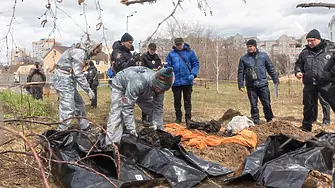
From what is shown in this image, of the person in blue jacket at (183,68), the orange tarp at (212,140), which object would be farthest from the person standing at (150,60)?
the orange tarp at (212,140)

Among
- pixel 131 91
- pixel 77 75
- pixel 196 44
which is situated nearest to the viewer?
pixel 131 91

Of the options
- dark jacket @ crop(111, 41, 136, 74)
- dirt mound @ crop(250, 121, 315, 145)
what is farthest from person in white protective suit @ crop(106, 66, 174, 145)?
dark jacket @ crop(111, 41, 136, 74)

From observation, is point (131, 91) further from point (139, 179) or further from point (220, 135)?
point (220, 135)

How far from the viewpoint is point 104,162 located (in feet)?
11.6

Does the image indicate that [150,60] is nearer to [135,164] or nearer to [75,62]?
[75,62]

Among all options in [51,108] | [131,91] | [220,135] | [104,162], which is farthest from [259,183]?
[51,108]

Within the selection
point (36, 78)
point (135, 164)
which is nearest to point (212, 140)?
point (135, 164)

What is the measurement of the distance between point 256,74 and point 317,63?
105cm

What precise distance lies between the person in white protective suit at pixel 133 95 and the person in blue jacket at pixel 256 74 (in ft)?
8.20

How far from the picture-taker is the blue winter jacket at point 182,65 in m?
6.75

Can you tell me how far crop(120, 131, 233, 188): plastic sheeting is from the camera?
349 cm

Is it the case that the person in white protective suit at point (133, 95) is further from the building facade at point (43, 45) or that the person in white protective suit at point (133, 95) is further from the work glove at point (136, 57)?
the work glove at point (136, 57)

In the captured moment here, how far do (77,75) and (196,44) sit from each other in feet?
67.3

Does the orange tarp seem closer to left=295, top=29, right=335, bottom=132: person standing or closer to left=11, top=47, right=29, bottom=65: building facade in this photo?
left=295, top=29, right=335, bottom=132: person standing
